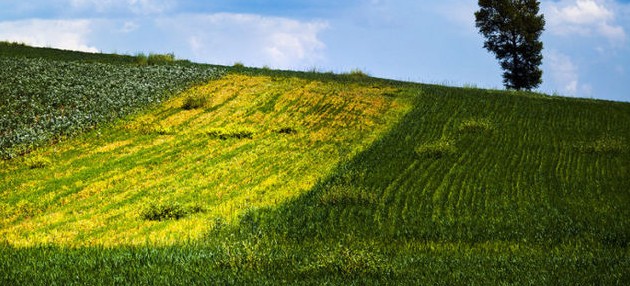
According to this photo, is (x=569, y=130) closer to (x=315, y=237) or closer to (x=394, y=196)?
(x=394, y=196)

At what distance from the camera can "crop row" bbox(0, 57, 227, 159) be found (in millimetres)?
25672

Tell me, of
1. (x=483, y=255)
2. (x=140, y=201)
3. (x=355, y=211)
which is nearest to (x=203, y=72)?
(x=140, y=201)

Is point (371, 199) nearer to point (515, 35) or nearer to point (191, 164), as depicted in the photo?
point (191, 164)

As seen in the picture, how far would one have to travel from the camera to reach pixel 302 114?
30.1 metres

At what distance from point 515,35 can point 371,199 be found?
1646 inches

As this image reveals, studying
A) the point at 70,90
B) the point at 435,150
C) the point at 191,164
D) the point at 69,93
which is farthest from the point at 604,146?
the point at 70,90

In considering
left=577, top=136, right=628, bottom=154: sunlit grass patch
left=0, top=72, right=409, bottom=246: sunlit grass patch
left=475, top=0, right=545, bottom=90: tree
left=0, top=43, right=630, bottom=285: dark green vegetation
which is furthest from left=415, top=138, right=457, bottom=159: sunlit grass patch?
left=475, top=0, right=545, bottom=90: tree

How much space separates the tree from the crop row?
2826 cm

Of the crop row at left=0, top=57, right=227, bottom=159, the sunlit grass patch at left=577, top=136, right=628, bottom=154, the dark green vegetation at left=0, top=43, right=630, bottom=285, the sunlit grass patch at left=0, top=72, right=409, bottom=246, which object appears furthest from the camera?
the crop row at left=0, top=57, right=227, bottom=159

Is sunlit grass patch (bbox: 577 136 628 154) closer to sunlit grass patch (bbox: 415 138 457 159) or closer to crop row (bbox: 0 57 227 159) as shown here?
sunlit grass patch (bbox: 415 138 457 159)

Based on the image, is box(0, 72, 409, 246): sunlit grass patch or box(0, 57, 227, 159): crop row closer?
box(0, 72, 409, 246): sunlit grass patch

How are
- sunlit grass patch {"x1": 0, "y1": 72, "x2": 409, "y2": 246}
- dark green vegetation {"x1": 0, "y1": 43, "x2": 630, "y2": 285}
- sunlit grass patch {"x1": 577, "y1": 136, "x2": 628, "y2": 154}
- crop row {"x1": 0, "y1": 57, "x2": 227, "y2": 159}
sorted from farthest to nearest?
crop row {"x1": 0, "y1": 57, "x2": 227, "y2": 159}, sunlit grass patch {"x1": 577, "y1": 136, "x2": 628, "y2": 154}, sunlit grass patch {"x1": 0, "y1": 72, "x2": 409, "y2": 246}, dark green vegetation {"x1": 0, "y1": 43, "x2": 630, "y2": 285}

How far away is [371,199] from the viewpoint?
17.9 meters

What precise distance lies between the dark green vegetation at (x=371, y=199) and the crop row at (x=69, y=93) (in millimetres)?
1491
